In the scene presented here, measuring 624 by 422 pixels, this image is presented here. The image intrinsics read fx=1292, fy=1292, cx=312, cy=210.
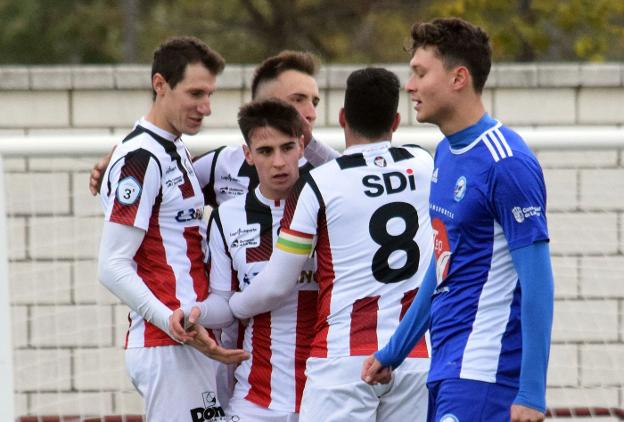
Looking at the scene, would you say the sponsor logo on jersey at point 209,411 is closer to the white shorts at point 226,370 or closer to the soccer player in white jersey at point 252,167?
the white shorts at point 226,370

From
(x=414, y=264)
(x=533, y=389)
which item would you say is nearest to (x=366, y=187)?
(x=414, y=264)

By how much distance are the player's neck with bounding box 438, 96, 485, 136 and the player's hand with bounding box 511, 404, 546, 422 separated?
844 mm

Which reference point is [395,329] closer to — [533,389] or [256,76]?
[533,389]

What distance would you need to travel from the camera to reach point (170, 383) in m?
4.57

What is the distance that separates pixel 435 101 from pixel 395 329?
33.5 inches

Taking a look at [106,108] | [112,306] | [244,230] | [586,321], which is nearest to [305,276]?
[244,230]

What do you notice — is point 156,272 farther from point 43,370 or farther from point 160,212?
point 43,370

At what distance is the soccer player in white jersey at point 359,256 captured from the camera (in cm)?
434

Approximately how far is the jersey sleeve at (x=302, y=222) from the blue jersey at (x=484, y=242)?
0.58 meters

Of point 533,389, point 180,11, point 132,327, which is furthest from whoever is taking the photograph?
point 180,11

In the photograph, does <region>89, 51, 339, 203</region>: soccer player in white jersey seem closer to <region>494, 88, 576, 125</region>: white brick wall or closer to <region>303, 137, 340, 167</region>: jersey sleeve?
<region>303, 137, 340, 167</region>: jersey sleeve

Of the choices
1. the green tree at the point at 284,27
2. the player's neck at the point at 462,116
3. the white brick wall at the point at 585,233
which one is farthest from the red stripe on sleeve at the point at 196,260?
the green tree at the point at 284,27

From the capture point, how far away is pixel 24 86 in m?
6.70

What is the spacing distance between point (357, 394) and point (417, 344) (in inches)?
10.7
